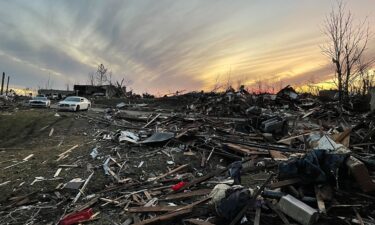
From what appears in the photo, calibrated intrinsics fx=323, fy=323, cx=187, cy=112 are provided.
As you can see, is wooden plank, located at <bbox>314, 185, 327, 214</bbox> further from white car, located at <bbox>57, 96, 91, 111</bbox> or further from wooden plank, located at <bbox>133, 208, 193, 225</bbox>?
white car, located at <bbox>57, 96, 91, 111</bbox>

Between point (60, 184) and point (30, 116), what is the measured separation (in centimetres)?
1522

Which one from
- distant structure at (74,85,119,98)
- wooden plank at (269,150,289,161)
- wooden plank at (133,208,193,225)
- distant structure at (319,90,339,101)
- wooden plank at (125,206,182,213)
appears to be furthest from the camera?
distant structure at (74,85,119,98)

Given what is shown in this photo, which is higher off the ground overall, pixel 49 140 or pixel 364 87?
pixel 364 87

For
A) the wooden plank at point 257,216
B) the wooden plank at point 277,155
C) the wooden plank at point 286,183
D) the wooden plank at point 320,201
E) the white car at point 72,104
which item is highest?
the white car at point 72,104

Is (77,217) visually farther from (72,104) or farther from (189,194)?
(72,104)

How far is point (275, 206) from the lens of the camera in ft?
18.5

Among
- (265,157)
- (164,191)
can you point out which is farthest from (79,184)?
(265,157)

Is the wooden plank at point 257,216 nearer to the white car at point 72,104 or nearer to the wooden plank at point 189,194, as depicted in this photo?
the wooden plank at point 189,194

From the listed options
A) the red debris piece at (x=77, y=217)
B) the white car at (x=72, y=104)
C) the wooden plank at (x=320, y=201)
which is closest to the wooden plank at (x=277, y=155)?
the wooden plank at (x=320, y=201)

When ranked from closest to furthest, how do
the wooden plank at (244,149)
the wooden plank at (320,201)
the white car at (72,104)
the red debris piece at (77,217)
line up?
the wooden plank at (320,201), the red debris piece at (77,217), the wooden plank at (244,149), the white car at (72,104)

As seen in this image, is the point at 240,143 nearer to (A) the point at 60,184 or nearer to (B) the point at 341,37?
(A) the point at 60,184

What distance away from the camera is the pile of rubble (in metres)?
5.60

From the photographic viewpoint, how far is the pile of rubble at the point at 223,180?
5.60 m

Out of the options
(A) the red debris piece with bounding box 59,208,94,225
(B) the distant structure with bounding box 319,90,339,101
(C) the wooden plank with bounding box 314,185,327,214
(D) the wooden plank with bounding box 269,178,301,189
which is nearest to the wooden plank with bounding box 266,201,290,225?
(D) the wooden plank with bounding box 269,178,301,189
